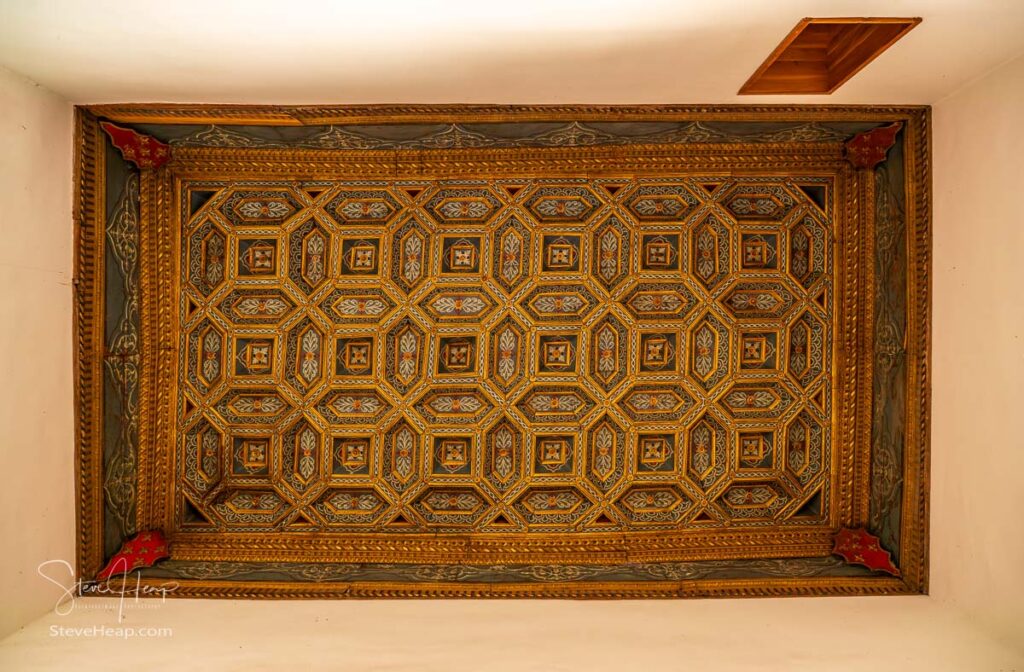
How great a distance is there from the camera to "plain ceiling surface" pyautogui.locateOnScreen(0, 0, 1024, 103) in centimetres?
186

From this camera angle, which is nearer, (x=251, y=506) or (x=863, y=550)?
(x=863, y=550)

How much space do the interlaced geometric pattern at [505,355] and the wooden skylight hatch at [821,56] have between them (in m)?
0.52

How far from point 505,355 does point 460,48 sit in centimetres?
141

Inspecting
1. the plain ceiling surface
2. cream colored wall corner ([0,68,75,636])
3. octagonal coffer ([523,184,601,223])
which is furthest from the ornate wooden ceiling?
the plain ceiling surface

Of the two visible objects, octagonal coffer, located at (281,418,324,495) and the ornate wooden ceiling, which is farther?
octagonal coffer, located at (281,418,324,495)

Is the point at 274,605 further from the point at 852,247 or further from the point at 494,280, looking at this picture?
the point at 852,247

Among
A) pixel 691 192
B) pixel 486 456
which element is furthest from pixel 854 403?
pixel 486 456

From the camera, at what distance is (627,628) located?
244cm

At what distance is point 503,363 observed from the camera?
9.34 feet

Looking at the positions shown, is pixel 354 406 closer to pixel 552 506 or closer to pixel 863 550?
pixel 552 506

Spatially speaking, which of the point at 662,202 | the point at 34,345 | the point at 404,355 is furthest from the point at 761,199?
the point at 34,345

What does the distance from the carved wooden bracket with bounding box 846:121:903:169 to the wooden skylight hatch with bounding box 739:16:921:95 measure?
46 centimetres

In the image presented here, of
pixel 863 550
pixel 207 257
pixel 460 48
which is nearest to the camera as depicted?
pixel 460 48

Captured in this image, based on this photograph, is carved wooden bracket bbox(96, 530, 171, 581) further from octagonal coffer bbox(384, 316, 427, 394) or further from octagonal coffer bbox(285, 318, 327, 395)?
octagonal coffer bbox(384, 316, 427, 394)
